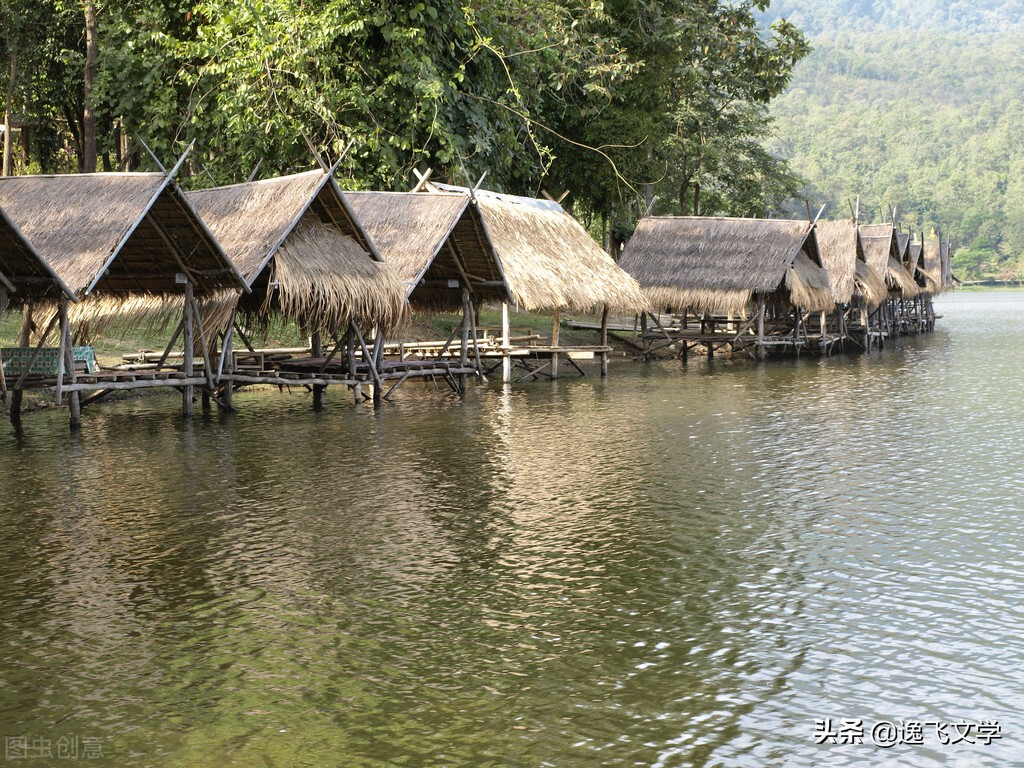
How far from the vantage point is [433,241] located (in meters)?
18.8

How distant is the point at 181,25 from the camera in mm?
26234

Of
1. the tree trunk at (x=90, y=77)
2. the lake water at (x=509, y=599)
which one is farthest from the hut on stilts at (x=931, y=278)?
the lake water at (x=509, y=599)

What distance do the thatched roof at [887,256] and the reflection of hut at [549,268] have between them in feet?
57.4

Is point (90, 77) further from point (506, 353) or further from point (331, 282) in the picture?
point (331, 282)

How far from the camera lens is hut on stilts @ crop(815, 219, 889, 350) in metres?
35.2

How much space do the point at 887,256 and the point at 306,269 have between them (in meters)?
29.5

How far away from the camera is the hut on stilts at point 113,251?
14438mm

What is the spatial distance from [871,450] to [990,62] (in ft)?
673

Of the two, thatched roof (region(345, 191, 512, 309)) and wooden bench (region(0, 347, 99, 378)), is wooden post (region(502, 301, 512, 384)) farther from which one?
wooden bench (region(0, 347, 99, 378))

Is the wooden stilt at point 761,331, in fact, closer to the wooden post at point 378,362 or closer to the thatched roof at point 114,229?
the wooden post at point 378,362

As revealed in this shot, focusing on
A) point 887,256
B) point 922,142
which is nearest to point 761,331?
Result: point 887,256

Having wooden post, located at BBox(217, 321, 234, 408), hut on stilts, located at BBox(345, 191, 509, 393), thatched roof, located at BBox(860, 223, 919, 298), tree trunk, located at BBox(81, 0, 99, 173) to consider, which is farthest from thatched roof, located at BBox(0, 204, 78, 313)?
thatched roof, located at BBox(860, 223, 919, 298)

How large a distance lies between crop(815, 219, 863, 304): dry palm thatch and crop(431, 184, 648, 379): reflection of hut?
37.5 ft

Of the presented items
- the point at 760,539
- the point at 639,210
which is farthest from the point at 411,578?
the point at 639,210
